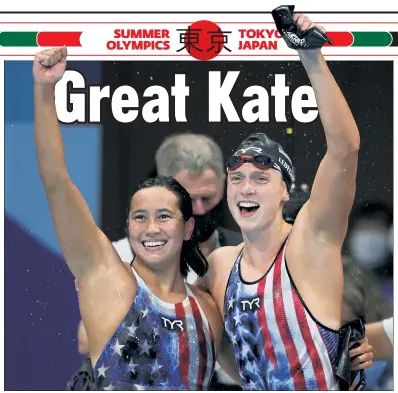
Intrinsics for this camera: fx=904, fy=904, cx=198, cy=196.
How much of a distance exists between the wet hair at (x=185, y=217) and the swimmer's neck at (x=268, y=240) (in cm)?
30

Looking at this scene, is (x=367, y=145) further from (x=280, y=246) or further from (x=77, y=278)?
(x=77, y=278)

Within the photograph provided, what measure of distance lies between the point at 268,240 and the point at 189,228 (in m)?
0.46

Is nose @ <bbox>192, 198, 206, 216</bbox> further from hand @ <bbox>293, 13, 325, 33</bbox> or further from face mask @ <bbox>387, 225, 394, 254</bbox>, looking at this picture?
hand @ <bbox>293, 13, 325, 33</bbox>

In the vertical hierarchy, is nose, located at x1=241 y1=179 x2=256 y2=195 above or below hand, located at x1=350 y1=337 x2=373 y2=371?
above

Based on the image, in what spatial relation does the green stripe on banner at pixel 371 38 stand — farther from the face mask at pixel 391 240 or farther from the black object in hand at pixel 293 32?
the face mask at pixel 391 240

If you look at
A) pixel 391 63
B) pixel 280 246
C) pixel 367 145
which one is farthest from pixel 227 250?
pixel 391 63

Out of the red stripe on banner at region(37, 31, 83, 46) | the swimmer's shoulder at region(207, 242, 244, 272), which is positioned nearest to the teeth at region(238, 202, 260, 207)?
the swimmer's shoulder at region(207, 242, 244, 272)

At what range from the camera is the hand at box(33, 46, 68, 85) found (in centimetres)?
485

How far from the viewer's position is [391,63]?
5.27 meters

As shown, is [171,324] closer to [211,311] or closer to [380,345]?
[211,311]

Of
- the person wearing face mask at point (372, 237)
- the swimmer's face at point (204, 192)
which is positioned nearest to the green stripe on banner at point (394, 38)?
the person wearing face mask at point (372, 237)

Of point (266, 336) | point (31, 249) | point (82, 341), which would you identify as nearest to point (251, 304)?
point (266, 336)

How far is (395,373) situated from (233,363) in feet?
3.09

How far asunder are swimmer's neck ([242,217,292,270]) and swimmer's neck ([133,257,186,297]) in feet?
1.50
